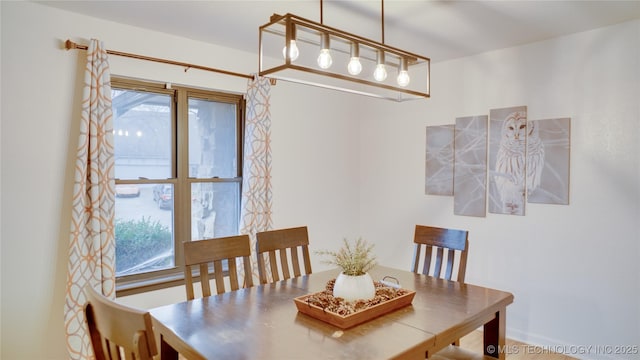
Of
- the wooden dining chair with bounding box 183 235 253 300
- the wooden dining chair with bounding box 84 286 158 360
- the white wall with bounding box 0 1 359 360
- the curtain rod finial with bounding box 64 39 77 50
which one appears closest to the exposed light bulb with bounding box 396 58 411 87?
the wooden dining chair with bounding box 183 235 253 300

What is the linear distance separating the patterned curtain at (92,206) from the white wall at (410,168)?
144 mm

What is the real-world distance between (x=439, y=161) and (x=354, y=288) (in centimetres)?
228

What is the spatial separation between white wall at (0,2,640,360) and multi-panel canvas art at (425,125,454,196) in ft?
0.29

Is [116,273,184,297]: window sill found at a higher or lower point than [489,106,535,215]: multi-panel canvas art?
lower

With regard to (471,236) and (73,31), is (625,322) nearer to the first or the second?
(471,236)

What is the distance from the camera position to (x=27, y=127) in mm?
2475

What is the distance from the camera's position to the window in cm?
298

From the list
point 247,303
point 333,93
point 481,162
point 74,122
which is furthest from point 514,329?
point 74,122

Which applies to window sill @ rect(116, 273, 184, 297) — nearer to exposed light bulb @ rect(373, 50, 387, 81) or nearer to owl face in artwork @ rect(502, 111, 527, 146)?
exposed light bulb @ rect(373, 50, 387, 81)

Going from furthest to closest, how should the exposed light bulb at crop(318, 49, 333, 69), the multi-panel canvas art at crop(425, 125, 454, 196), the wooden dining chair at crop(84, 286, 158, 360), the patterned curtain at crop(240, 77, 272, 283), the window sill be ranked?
the multi-panel canvas art at crop(425, 125, 454, 196) → the patterned curtain at crop(240, 77, 272, 283) → the window sill → the exposed light bulb at crop(318, 49, 333, 69) → the wooden dining chair at crop(84, 286, 158, 360)

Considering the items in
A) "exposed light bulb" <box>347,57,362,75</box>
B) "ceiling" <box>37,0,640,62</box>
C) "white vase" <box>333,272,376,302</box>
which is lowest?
"white vase" <box>333,272,376,302</box>

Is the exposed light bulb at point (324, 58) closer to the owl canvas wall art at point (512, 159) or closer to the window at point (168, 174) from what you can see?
the window at point (168, 174)

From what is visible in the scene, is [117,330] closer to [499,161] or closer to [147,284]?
[147,284]

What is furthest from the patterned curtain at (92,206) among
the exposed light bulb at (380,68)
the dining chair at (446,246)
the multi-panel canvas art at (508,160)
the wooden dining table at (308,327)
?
the multi-panel canvas art at (508,160)
